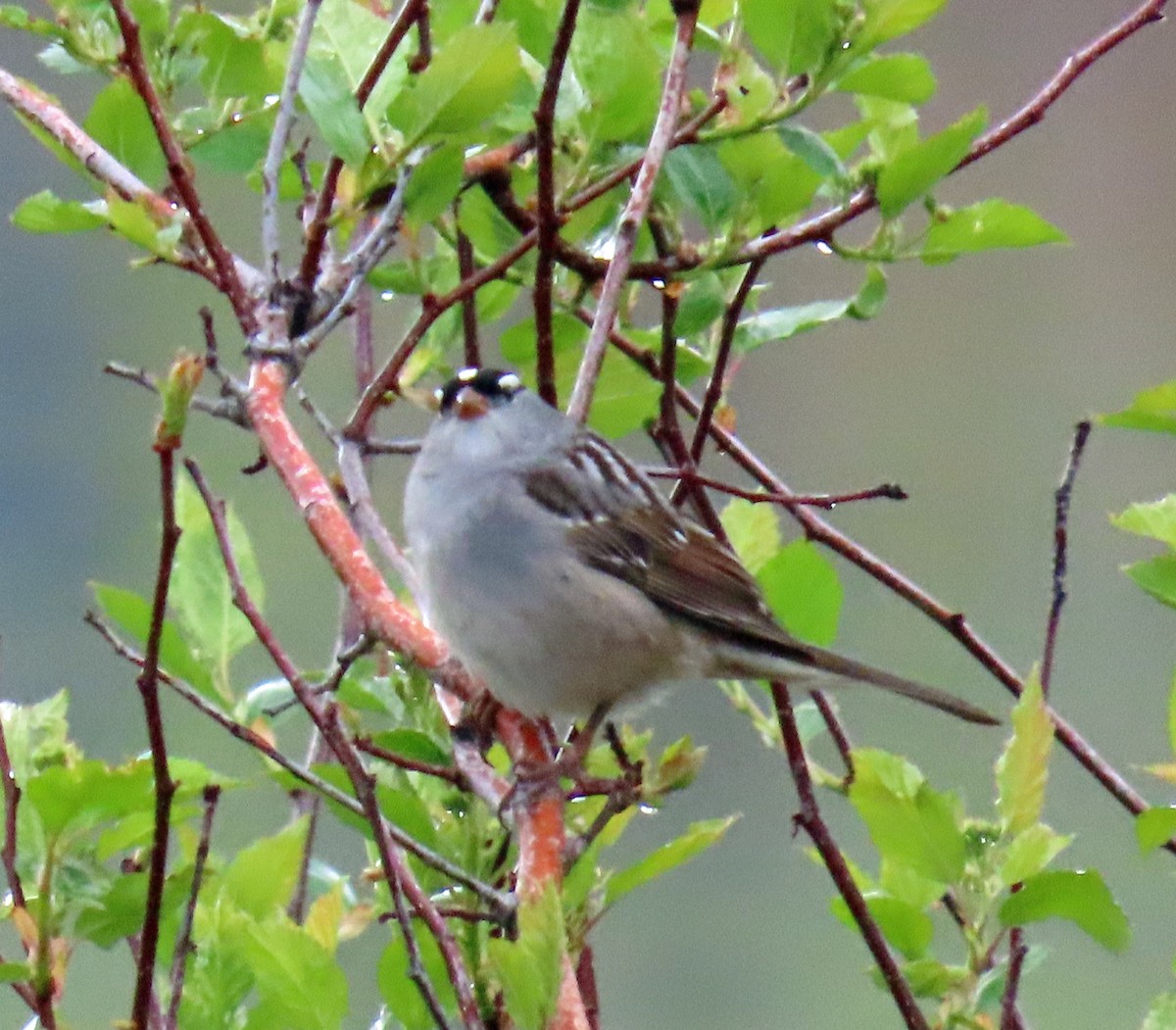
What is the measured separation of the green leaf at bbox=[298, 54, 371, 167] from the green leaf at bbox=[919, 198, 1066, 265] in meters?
0.50

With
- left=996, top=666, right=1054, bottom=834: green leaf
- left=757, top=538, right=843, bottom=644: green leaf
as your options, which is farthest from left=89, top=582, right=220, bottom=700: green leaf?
left=996, top=666, right=1054, bottom=834: green leaf

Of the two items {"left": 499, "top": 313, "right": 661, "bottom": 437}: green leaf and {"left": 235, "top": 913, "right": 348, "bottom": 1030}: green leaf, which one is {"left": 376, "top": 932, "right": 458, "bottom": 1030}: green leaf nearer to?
{"left": 235, "top": 913, "right": 348, "bottom": 1030}: green leaf

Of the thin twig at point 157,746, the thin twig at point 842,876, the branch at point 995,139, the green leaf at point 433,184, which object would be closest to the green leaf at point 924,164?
the branch at point 995,139

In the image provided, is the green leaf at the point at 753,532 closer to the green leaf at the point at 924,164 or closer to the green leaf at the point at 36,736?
the green leaf at the point at 924,164

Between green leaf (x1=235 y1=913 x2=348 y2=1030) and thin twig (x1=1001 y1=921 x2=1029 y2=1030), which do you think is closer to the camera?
green leaf (x1=235 y1=913 x2=348 y2=1030)

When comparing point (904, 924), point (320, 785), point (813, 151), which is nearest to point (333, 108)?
point (813, 151)

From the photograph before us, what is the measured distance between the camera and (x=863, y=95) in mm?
1581

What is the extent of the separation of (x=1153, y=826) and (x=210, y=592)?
2.64 feet

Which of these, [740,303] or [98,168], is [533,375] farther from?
[98,168]

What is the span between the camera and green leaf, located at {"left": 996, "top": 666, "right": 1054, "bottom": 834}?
126 cm

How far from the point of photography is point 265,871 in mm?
1318

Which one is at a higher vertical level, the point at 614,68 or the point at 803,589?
the point at 614,68

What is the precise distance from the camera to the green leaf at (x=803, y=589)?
1555 mm

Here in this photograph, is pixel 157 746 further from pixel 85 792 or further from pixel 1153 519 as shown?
pixel 1153 519
